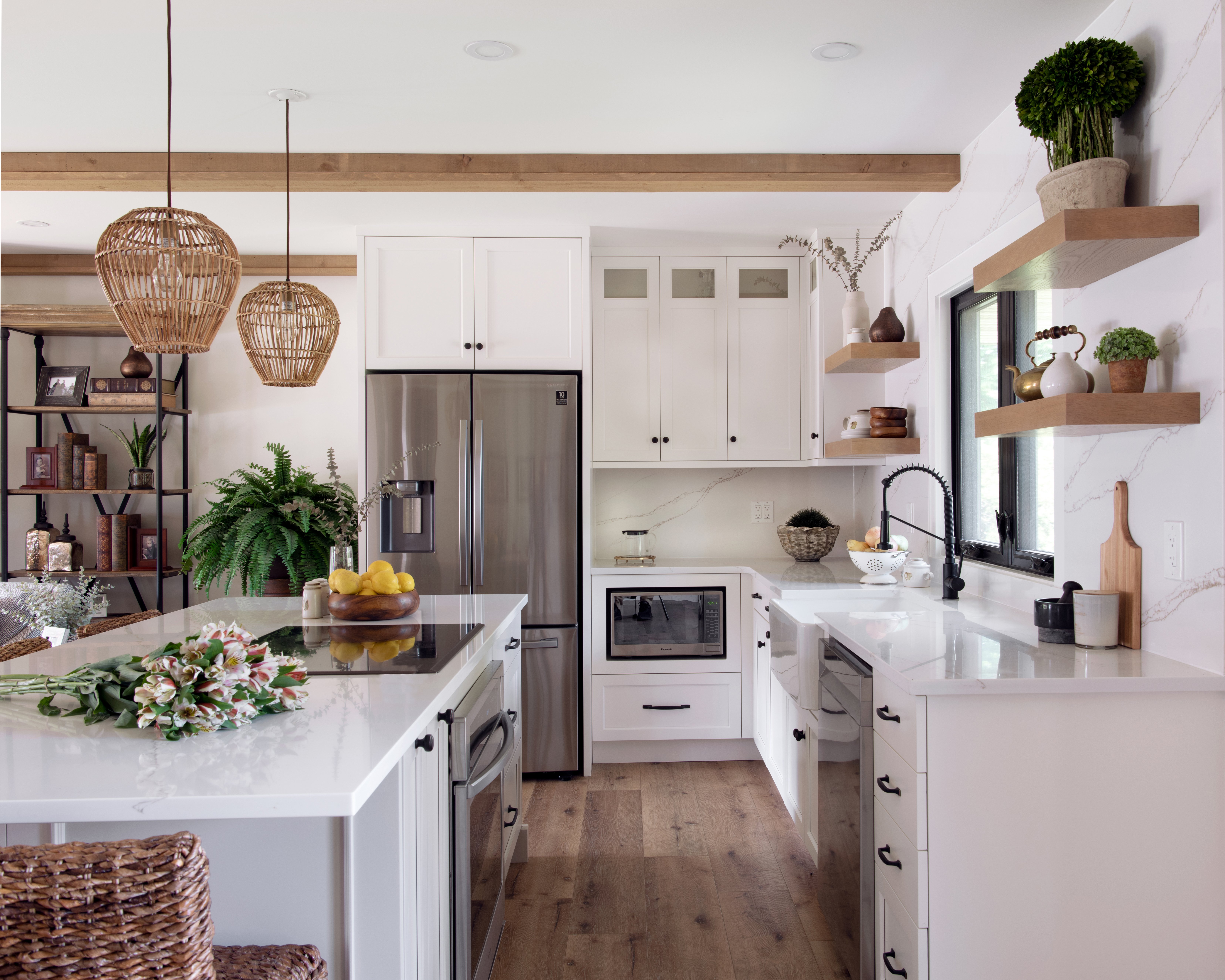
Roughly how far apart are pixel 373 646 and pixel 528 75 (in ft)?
5.39

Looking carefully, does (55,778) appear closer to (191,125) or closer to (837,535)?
(191,125)

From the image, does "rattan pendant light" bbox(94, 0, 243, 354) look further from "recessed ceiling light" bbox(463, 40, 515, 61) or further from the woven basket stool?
the woven basket stool

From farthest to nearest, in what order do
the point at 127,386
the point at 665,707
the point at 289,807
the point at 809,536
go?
the point at 127,386
the point at 809,536
the point at 665,707
the point at 289,807

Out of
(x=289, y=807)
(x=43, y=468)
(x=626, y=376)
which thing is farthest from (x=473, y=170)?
(x=43, y=468)

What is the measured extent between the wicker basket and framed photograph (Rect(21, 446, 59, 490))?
3.63 metres

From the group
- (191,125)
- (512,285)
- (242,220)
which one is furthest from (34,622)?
(512,285)

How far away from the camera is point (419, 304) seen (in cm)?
361

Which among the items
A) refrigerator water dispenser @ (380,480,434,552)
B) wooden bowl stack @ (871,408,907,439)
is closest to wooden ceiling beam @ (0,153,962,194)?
wooden bowl stack @ (871,408,907,439)

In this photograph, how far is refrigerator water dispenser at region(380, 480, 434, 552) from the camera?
3.56 metres

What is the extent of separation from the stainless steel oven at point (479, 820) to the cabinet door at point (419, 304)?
1846 mm

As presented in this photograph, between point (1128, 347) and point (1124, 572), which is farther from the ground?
point (1128, 347)

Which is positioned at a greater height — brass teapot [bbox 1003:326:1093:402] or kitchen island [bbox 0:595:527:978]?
brass teapot [bbox 1003:326:1093:402]

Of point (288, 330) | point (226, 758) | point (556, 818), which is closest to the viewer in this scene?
point (226, 758)

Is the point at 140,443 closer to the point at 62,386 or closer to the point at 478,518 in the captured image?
the point at 62,386
